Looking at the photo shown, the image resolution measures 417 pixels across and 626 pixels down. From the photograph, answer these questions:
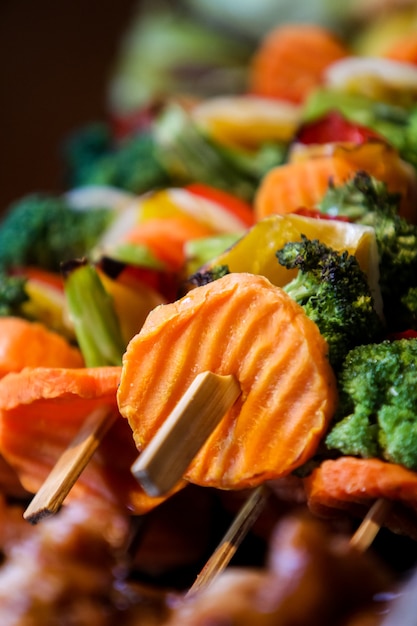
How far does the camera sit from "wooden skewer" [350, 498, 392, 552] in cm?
93

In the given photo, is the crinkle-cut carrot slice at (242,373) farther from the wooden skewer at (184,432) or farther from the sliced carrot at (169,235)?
the sliced carrot at (169,235)

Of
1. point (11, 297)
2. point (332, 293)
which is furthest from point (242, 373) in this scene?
point (11, 297)

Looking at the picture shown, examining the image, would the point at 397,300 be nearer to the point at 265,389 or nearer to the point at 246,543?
the point at 265,389

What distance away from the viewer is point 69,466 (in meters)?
1.09

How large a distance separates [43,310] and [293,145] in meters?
0.72

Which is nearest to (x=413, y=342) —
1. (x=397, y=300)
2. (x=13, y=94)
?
(x=397, y=300)

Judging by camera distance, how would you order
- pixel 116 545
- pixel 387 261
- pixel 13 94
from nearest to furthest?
pixel 116 545
pixel 387 261
pixel 13 94

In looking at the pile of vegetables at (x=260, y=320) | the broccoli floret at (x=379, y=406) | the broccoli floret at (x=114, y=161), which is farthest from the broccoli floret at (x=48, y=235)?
the broccoli floret at (x=379, y=406)

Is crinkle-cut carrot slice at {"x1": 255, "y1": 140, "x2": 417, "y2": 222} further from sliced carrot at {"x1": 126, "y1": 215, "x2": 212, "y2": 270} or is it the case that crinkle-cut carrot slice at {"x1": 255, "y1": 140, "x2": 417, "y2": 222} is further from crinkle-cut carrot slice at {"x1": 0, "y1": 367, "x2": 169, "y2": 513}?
crinkle-cut carrot slice at {"x1": 0, "y1": 367, "x2": 169, "y2": 513}

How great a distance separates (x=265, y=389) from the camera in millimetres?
992

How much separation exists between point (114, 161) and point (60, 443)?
4.43 ft

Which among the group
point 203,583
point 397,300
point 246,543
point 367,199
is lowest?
point 246,543

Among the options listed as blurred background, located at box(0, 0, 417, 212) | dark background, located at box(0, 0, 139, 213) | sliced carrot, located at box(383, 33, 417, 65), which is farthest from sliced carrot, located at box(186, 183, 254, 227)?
dark background, located at box(0, 0, 139, 213)

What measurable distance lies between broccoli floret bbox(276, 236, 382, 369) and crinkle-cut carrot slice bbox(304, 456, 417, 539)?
0.54ft
